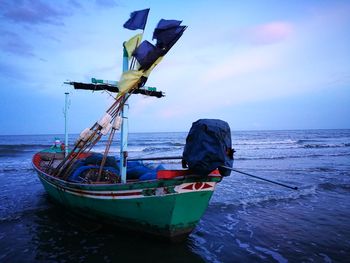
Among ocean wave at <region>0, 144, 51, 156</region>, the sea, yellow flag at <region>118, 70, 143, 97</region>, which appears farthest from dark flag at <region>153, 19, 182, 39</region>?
ocean wave at <region>0, 144, 51, 156</region>

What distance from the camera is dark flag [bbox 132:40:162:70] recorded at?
20.3 feet

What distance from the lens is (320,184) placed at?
42.4ft

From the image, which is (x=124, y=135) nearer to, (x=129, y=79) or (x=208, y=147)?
(x=129, y=79)

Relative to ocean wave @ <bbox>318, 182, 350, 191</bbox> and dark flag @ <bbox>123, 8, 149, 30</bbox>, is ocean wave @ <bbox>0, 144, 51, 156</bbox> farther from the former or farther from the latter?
ocean wave @ <bbox>318, 182, 350, 191</bbox>

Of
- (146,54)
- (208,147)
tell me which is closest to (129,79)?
(146,54)

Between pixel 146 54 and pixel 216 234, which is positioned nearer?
pixel 146 54

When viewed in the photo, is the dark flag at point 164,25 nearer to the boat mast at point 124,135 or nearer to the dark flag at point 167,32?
the dark flag at point 167,32

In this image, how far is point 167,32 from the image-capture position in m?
6.02

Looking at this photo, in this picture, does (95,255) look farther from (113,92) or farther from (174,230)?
(113,92)

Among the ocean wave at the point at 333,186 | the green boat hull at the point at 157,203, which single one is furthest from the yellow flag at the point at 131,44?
the ocean wave at the point at 333,186

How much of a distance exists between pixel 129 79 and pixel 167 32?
1438 millimetres

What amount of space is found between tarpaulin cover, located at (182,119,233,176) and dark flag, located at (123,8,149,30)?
10.4 feet

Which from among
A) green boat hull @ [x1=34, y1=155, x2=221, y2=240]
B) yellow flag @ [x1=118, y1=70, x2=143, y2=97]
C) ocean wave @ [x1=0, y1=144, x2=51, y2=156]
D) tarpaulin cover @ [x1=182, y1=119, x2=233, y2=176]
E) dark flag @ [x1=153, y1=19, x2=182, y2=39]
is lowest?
ocean wave @ [x1=0, y1=144, x2=51, y2=156]

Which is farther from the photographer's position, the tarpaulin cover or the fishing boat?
the fishing boat
